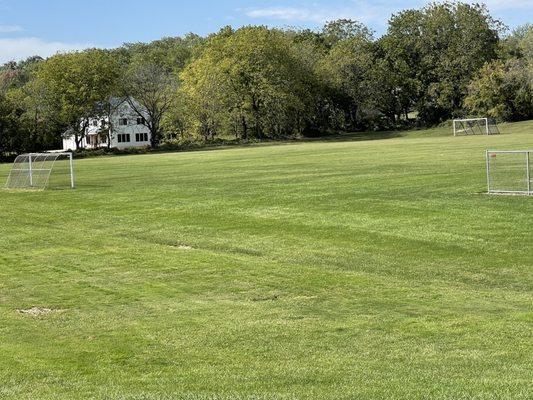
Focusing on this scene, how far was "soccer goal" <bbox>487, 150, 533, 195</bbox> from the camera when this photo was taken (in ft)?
108

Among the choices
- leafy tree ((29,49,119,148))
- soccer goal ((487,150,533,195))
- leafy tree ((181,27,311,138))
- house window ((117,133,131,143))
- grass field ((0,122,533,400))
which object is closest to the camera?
grass field ((0,122,533,400))

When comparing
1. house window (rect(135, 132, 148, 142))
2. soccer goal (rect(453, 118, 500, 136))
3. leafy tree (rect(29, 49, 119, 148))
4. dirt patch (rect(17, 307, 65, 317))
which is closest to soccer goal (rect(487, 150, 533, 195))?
dirt patch (rect(17, 307, 65, 317))

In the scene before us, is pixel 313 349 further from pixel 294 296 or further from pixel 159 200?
pixel 159 200

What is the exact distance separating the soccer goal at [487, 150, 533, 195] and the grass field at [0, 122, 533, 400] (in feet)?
3.38

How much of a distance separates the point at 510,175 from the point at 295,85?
308 feet

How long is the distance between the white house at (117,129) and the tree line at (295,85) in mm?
1986

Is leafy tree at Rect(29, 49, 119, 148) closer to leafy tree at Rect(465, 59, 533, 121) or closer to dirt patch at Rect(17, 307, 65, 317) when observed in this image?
leafy tree at Rect(465, 59, 533, 121)

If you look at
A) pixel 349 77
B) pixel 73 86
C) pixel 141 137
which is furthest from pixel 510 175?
pixel 141 137

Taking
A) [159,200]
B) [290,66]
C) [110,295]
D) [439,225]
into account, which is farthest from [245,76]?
[110,295]

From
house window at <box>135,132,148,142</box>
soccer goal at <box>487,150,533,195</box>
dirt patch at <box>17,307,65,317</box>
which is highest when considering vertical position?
house window at <box>135,132,148,142</box>

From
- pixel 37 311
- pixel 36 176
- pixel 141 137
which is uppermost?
pixel 141 137

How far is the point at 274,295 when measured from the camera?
17422 millimetres

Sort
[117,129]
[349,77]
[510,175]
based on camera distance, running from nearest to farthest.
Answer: [510,175] → [349,77] → [117,129]

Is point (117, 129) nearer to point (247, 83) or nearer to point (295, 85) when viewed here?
point (247, 83)
